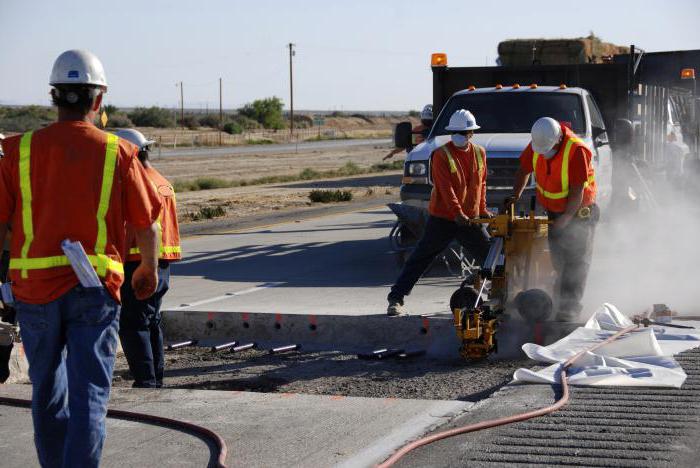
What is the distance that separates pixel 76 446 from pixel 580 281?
615 cm

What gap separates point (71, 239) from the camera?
4805mm

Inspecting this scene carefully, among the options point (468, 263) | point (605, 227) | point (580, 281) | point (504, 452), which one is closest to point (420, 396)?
point (504, 452)

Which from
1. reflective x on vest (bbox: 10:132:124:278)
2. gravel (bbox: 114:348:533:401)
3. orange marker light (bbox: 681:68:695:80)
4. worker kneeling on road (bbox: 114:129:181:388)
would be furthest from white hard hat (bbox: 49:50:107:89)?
orange marker light (bbox: 681:68:695:80)

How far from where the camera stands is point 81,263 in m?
4.73

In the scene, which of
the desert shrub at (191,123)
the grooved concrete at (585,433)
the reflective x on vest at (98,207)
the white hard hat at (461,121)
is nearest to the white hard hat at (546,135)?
the white hard hat at (461,121)

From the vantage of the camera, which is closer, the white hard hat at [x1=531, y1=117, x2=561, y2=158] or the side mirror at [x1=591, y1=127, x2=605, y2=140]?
the white hard hat at [x1=531, y1=117, x2=561, y2=158]

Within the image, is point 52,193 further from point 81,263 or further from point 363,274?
point 363,274

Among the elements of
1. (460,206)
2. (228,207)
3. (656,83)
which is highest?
(656,83)

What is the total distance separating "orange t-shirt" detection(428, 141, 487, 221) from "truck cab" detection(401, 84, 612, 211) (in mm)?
2472

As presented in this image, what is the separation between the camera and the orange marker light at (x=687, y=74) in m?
18.3

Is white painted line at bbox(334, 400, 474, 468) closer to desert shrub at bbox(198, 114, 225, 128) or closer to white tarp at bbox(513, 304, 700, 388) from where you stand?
white tarp at bbox(513, 304, 700, 388)

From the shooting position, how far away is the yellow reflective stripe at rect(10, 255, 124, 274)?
4781mm

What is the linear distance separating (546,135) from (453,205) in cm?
114

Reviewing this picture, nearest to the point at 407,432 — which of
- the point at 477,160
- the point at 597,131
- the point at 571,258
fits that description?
the point at 571,258
